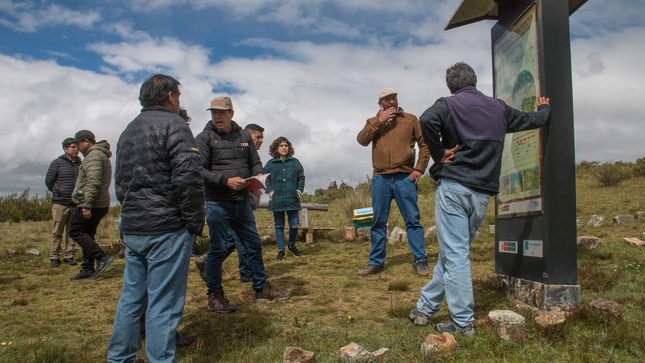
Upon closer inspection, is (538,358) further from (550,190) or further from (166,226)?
(166,226)

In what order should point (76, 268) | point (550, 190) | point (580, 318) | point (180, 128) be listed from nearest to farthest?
point (180, 128)
point (580, 318)
point (550, 190)
point (76, 268)

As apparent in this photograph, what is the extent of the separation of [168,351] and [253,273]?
207 centimetres

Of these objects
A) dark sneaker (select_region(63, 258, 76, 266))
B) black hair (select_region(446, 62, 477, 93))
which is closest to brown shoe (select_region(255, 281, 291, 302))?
black hair (select_region(446, 62, 477, 93))

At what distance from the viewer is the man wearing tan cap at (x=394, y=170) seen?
6.07 meters

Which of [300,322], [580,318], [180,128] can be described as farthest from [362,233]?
[180,128]

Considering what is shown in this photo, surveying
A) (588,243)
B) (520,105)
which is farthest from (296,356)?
(588,243)

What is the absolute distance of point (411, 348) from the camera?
10.7 feet

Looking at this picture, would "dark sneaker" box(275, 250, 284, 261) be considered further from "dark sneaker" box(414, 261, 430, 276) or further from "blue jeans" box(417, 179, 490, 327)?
"blue jeans" box(417, 179, 490, 327)

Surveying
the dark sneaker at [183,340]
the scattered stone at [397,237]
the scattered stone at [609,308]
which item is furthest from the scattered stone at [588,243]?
the dark sneaker at [183,340]

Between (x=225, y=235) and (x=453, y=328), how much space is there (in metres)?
2.39

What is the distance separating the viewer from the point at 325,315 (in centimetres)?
445

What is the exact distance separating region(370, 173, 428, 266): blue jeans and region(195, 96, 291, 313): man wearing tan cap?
1.60 m

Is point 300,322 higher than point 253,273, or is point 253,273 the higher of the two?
point 253,273

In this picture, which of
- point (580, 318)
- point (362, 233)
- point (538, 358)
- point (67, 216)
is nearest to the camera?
point (538, 358)
